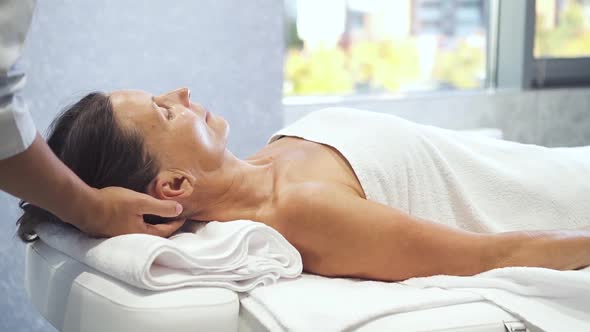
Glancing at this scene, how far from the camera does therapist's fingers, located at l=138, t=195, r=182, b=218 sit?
1470 mm

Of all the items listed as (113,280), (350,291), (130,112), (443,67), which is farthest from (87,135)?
(443,67)

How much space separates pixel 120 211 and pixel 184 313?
0.86 feet

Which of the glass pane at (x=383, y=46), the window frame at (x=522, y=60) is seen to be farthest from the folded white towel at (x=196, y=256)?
the window frame at (x=522, y=60)

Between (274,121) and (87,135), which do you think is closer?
(87,135)

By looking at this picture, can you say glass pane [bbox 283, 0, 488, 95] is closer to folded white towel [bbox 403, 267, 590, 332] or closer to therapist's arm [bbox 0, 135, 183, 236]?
therapist's arm [bbox 0, 135, 183, 236]

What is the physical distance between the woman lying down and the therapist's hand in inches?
2.9

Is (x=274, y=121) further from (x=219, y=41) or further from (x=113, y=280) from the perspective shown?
(x=113, y=280)

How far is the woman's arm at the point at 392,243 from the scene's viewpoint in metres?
1.51

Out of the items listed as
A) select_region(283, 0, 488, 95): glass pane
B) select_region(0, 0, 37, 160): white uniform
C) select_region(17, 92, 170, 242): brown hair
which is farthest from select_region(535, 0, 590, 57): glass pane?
select_region(0, 0, 37, 160): white uniform

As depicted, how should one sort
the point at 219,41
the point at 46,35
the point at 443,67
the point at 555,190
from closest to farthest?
the point at 555,190 < the point at 46,35 < the point at 219,41 < the point at 443,67

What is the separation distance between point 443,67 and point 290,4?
0.77 meters

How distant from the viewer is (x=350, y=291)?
1.44 metres

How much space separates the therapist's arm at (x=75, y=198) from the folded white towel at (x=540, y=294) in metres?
0.58

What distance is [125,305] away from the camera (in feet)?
4.38
